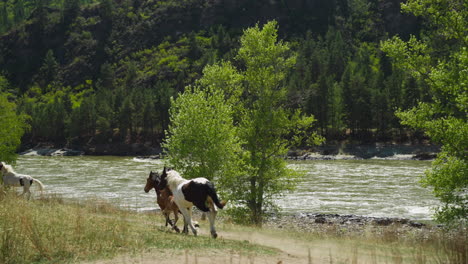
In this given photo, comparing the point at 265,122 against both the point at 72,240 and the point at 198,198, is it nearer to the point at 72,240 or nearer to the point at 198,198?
the point at 198,198

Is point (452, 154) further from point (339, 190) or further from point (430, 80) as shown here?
point (339, 190)

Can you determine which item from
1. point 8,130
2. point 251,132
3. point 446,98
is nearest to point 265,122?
point 251,132

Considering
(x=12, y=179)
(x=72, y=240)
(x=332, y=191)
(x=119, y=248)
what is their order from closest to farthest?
(x=119, y=248), (x=72, y=240), (x=12, y=179), (x=332, y=191)

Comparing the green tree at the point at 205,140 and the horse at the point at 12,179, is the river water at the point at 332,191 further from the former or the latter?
the horse at the point at 12,179

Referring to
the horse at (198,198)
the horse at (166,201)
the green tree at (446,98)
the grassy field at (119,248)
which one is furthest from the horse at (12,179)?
the green tree at (446,98)

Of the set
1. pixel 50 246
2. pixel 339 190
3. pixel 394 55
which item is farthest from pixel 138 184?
pixel 50 246

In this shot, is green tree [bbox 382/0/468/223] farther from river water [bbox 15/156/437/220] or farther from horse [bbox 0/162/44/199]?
horse [bbox 0/162/44/199]

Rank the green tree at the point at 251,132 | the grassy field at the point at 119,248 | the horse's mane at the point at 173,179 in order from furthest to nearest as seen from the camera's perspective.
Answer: the green tree at the point at 251,132 → the horse's mane at the point at 173,179 → the grassy field at the point at 119,248

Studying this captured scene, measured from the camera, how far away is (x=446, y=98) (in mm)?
17578

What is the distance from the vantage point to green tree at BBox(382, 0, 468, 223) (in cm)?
1644

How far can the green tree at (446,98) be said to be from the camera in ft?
53.9

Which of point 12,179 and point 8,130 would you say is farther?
point 8,130

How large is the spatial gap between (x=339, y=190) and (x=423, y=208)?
38.7ft

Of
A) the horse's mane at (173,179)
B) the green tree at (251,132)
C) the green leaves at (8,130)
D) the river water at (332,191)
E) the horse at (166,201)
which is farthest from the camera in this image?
the green leaves at (8,130)
